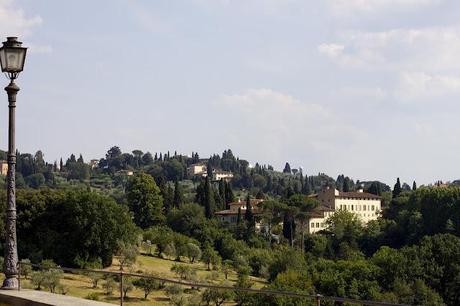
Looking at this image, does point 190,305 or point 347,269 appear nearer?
point 190,305

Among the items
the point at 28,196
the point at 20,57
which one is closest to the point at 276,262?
the point at 28,196

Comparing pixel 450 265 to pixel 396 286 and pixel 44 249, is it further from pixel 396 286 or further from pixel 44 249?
pixel 44 249

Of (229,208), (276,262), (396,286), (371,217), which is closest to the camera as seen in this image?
(396,286)

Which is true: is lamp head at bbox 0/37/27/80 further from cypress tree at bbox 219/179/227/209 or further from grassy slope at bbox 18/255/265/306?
cypress tree at bbox 219/179/227/209

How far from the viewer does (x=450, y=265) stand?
177 ft

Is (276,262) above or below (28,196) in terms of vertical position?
below

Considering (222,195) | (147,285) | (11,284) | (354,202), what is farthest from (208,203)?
(11,284)

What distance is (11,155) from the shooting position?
991cm

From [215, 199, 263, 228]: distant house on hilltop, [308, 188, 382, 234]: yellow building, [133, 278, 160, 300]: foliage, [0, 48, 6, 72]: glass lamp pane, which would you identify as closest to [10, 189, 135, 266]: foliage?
[133, 278, 160, 300]: foliage

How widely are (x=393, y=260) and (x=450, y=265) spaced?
504cm

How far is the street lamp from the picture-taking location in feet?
32.0

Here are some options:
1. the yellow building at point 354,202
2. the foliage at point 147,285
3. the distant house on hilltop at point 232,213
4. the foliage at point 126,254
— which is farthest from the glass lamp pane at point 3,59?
the yellow building at point 354,202

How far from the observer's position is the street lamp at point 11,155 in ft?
32.0

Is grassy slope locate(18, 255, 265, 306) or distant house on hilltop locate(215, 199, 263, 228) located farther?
distant house on hilltop locate(215, 199, 263, 228)
